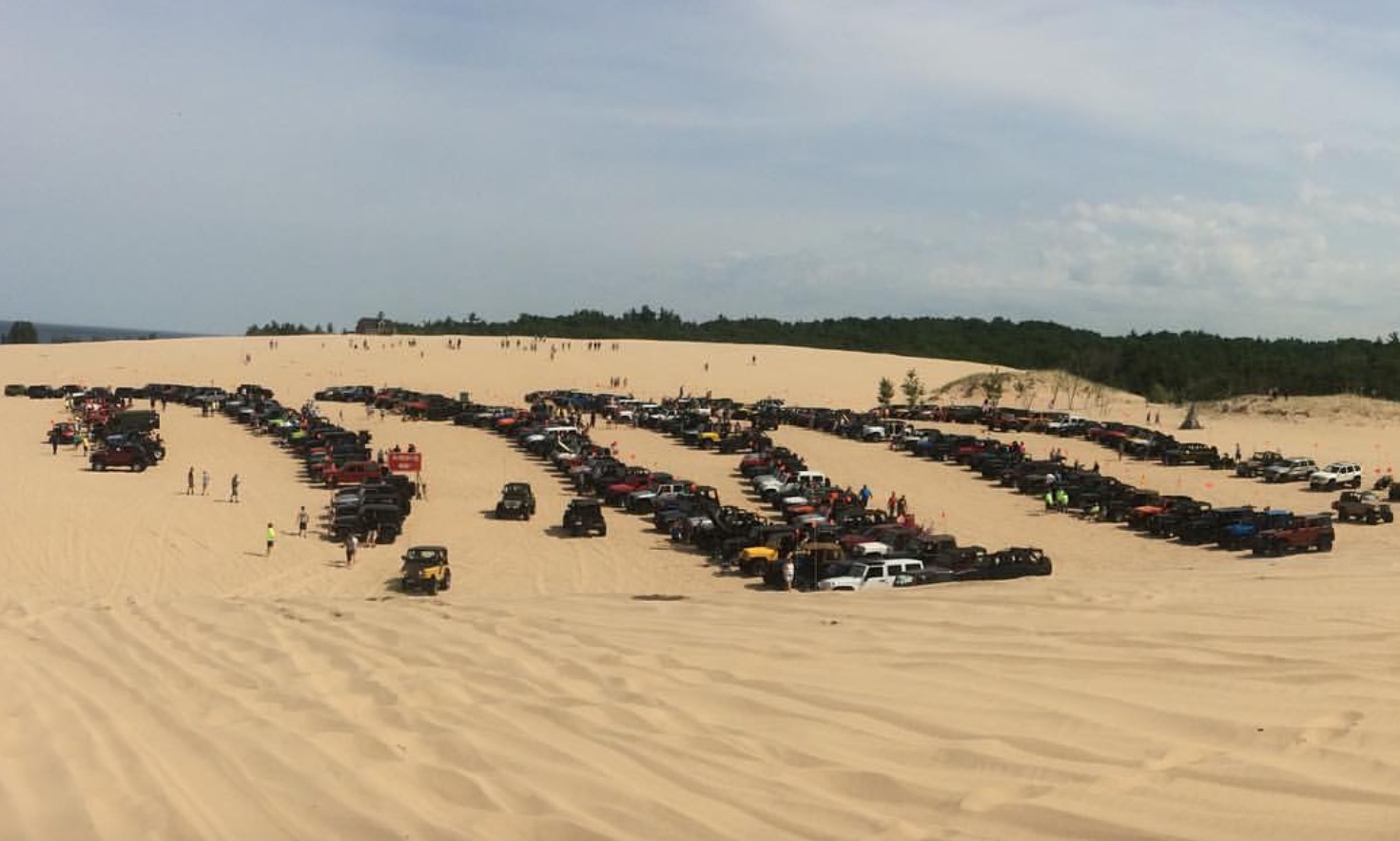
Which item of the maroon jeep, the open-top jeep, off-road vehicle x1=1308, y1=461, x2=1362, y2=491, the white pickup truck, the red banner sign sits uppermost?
off-road vehicle x1=1308, y1=461, x2=1362, y2=491

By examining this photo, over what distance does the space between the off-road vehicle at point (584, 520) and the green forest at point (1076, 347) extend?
59.3 m

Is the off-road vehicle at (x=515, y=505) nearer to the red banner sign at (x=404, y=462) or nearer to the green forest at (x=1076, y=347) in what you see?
the red banner sign at (x=404, y=462)

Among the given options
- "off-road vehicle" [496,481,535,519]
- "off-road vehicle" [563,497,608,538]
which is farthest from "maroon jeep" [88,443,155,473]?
"off-road vehicle" [563,497,608,538]

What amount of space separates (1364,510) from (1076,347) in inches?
4122

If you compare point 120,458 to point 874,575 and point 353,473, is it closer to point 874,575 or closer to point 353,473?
point 353,473

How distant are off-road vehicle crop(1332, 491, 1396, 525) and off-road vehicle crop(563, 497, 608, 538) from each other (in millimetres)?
21258

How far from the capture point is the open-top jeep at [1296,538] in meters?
26.7

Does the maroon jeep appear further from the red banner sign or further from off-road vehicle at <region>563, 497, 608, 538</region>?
off-road vehicle at <region>563, 497, 608, 538</region>

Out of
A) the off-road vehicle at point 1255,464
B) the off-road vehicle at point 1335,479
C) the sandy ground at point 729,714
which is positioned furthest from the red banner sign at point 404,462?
the off-road vehicle at point 1335,479

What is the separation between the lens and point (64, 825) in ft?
18.7

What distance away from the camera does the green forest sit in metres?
80.4

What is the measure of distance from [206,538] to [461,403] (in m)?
32.2

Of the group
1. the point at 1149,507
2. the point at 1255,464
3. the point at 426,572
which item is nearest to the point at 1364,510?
the point at 1149,507

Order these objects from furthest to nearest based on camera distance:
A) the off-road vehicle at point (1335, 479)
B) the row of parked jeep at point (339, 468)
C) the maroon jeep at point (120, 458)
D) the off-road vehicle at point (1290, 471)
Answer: the off-road vehicle at point (1290, 471)
the off-road vehicle at point (1335, 479)
the maroon jeep at point (120, 458)
the row of parked jeep at point (339, 468)
